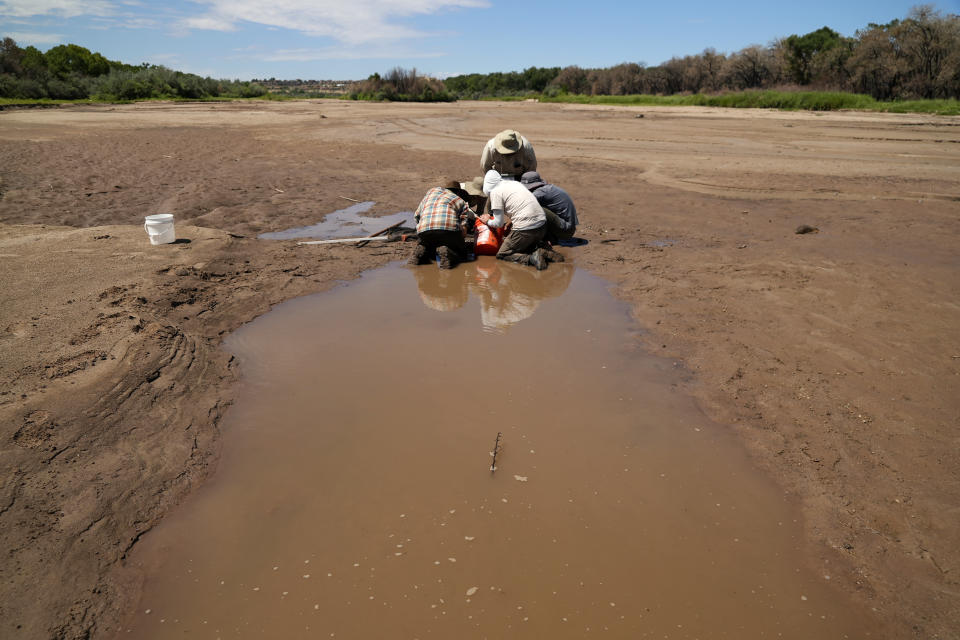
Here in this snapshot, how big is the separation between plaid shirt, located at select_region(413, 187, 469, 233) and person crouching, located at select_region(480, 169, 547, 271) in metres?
0.63

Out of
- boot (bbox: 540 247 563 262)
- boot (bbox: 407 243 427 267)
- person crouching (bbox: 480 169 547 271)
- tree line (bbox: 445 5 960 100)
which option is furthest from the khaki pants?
tree line (bbox: 445 5 960 100)

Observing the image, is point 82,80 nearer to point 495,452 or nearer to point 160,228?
point 160,228

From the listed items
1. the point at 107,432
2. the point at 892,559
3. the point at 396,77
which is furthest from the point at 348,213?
the point at 396,77

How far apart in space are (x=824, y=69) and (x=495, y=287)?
36.6m

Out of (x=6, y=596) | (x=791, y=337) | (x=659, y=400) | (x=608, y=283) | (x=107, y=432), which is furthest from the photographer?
(x=608, y=283)

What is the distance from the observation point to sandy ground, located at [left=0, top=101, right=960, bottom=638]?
9.04 ft

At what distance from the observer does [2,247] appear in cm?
665

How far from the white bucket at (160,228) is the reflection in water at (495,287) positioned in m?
3.20

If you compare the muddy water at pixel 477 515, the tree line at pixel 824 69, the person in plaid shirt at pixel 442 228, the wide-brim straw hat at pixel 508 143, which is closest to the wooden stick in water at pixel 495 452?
the muddy water at pixel 477 515

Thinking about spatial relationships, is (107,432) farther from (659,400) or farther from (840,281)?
(840,281)

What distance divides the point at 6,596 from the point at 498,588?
2.20 m

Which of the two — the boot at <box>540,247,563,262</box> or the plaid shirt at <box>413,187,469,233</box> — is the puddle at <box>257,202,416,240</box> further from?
the boot at <box>540,247,563,262</box>

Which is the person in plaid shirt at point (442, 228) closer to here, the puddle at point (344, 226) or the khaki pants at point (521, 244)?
the khaki pants at point (521, 244)

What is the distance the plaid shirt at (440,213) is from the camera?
678 cm
